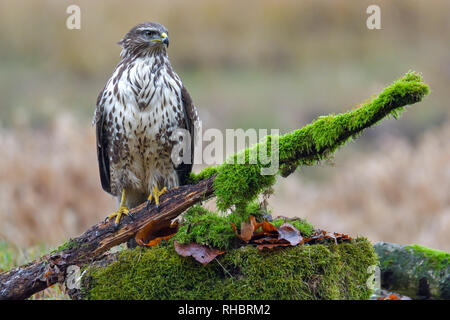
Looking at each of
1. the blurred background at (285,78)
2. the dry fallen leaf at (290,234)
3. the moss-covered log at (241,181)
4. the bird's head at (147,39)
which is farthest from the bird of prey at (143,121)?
the blurred background at (285,78)

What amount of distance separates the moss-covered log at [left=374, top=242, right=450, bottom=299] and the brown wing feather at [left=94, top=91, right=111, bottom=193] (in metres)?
2.36

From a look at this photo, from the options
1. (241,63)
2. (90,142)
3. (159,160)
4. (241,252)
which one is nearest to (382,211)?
(90,142)

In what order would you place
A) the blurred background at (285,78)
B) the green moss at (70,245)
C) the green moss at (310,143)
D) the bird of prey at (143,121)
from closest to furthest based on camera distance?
the green moss at (310,143) → the green moss at (70,245) → the bird of prey at (143,121) → the blurred background at (285,78)

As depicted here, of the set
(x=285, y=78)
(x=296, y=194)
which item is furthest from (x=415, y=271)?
(x=285, y=78)

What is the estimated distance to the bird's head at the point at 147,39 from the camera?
14.8 ft

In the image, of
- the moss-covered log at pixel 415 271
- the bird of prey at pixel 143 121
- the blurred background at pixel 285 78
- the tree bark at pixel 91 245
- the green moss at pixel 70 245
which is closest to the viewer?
the tree bark at pixel 91 245

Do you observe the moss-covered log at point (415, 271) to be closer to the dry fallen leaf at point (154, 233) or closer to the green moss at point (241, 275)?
the green moss at point (241, 275)

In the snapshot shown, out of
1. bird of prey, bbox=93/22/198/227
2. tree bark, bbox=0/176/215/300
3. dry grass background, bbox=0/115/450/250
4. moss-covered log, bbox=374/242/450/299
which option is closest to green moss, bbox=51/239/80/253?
tree bark, bbox=0/176/215/300

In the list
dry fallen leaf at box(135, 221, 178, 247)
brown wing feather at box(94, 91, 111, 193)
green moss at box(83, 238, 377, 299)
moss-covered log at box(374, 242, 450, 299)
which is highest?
brown wing feather at box(94, 91, 111, 193)

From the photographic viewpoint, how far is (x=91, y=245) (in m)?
3.71

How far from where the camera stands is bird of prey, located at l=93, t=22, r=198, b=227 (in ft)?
14.0

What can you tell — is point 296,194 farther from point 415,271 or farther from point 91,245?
point 91,245

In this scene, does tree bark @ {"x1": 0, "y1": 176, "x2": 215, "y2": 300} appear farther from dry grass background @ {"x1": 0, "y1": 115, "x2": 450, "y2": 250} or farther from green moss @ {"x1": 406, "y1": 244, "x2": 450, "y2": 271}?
dry grass background @ {"x1": 0, "y1": 115, "x2": 450, "y2": 250}

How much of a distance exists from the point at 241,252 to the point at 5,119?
10.9 meters
